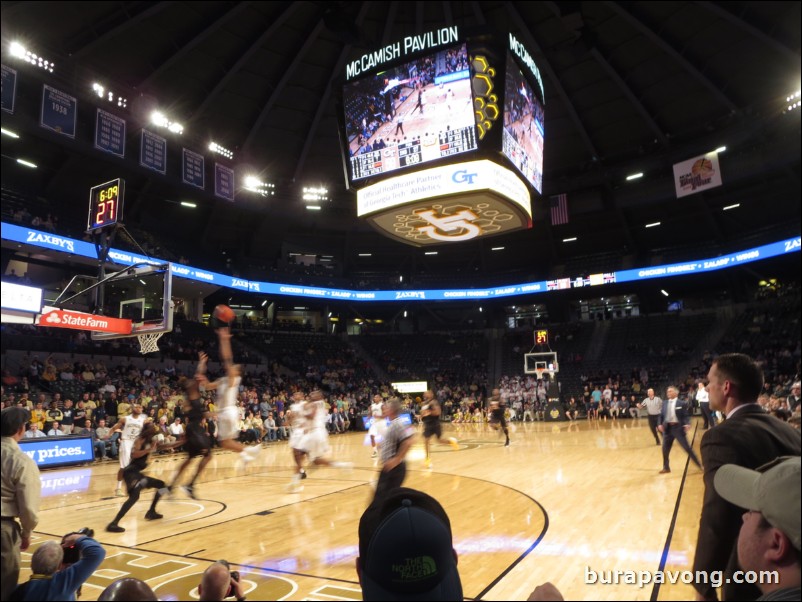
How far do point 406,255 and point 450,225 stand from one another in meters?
25.1

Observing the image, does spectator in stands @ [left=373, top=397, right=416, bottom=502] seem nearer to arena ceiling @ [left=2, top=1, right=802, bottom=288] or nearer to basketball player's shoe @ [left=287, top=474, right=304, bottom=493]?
basketball player's shoe @ [left=287, top=474, right=304, bottom=493]

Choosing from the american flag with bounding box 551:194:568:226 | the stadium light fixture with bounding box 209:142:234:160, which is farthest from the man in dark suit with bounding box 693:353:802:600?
the american flag with bounding box 551:194:568:226

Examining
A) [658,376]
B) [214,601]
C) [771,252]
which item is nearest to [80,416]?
[214,601]

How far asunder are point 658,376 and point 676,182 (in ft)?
36.4

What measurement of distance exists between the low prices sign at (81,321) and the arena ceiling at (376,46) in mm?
8202

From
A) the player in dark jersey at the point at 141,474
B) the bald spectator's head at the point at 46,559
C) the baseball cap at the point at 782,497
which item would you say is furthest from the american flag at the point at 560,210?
the baseball cap at the point at 782,497

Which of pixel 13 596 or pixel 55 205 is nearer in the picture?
pixel 13 596

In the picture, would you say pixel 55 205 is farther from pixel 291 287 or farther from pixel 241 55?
pixel 291 287

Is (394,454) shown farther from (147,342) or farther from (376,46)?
(376,46)

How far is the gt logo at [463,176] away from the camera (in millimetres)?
11664

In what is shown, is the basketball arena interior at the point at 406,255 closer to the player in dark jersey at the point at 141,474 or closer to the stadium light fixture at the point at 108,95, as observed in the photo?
the stadium light fixture at the point at 108,95

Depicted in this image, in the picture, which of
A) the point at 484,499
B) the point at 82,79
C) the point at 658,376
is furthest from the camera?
the point at 658,376

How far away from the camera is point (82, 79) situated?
20.2 meters

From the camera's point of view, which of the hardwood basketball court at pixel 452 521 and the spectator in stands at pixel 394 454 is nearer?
the hardwood basketball court at pixel 452 521
